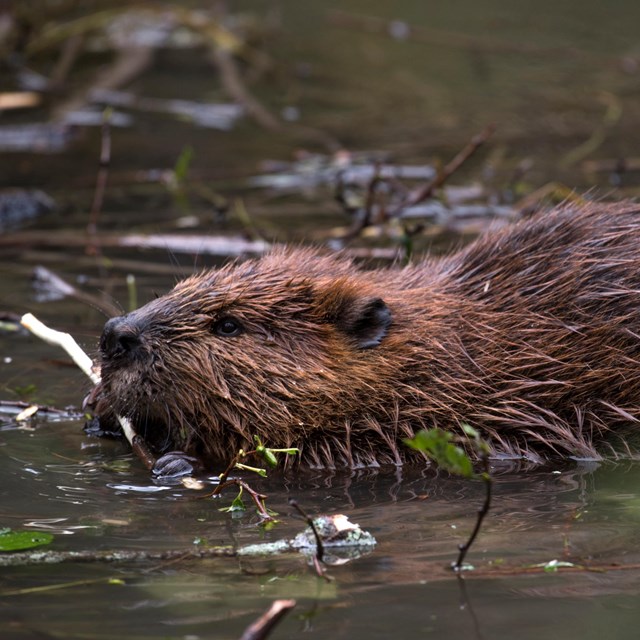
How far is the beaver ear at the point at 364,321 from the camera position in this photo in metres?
4.04

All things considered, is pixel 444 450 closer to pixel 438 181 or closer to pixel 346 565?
pixel 346 565

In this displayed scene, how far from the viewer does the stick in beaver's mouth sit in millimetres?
3947

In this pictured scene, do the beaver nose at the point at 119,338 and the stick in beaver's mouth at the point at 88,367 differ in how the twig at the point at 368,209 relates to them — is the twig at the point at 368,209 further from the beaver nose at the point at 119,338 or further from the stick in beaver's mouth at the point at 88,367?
the beaver nose at the point at 119,338

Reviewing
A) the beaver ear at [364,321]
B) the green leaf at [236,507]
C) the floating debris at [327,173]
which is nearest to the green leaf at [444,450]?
the green leaf at [236,507]

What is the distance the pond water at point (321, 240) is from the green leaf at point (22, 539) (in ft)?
Result: 0.19

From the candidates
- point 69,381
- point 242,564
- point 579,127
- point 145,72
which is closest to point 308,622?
point 242,564

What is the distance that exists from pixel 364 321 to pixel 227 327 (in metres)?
0.45

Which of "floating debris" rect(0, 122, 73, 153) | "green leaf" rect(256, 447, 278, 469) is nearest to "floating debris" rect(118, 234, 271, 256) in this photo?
"green leaf" rect(256, 447, 278, 469)

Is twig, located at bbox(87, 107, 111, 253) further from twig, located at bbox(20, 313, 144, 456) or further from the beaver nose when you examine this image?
the beaver nose

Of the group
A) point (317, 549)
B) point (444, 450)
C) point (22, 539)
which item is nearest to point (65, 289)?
point (22, 539)

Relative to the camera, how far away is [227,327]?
4.05 meters

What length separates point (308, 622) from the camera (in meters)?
2.69

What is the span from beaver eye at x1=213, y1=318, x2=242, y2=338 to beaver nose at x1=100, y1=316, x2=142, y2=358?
0.28 m

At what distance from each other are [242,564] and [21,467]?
113cm
